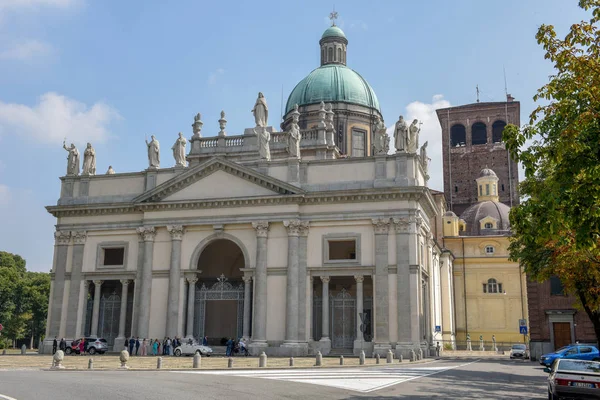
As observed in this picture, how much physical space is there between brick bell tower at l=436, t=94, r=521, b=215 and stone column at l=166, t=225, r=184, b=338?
4727 centimetres

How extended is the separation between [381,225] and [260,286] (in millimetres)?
8569

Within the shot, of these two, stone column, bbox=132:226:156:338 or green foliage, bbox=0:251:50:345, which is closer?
stone column, bbox=132:226:156:338

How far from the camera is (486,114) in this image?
3174 inches

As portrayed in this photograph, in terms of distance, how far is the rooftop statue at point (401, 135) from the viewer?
39.9 meters

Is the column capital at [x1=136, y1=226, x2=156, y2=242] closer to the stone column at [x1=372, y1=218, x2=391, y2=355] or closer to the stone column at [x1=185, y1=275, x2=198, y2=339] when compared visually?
the stone column at [x1=185, y1=275, x2=198, y2=339]

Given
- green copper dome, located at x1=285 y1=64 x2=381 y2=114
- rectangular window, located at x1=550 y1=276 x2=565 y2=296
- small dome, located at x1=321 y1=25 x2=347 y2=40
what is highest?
small dome, located at x1=321 y1=25 x2=347 y2=40

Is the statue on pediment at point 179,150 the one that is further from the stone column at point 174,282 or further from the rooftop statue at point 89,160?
the rooftop statue at point 89,160

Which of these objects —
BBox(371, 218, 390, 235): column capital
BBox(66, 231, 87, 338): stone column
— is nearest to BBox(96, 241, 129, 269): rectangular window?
BBox(66, 231, 87, 338): stone column

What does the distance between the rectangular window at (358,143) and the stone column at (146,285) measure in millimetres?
20841

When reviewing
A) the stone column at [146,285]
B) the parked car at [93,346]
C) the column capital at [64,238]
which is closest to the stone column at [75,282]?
the column capital at [64,238]

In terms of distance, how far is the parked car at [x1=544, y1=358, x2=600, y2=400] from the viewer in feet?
47.5

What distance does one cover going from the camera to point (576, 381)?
1466 centimetres

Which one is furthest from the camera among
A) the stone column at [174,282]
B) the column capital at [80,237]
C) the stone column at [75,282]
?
the column capital at [80,237]

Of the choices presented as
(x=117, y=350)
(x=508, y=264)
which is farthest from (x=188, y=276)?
(x=508, y=264)
